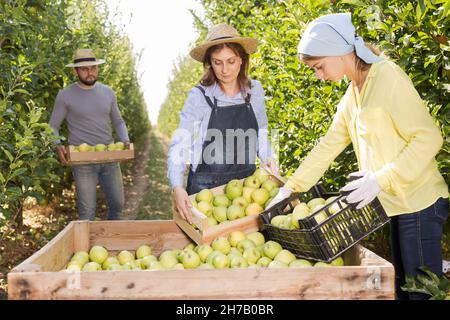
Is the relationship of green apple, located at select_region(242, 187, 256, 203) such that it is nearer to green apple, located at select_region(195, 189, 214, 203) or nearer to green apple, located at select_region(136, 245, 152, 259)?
green apple, located at select_region(195, 189, 214, 203)

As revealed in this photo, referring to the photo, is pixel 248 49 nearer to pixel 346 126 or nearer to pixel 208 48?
pixel 208 48

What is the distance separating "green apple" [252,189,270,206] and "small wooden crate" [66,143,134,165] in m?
2.58

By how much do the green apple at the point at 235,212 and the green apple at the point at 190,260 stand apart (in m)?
0.49

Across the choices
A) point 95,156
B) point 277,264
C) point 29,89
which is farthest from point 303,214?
point 29,89

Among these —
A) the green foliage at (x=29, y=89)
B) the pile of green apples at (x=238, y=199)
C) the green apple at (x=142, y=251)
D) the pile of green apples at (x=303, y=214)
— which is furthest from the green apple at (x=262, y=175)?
the green foliage at (x=29, y=89)

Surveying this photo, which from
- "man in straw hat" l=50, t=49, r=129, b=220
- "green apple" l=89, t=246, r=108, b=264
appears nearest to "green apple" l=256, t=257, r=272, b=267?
"green apple" l=89, t=246, r=108, b=264

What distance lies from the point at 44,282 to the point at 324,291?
1.15m

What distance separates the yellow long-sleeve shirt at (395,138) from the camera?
8.27ft

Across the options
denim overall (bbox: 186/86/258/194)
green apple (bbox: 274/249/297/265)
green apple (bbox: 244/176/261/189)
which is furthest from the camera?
denim overall (bbox: 186/86/258/194)

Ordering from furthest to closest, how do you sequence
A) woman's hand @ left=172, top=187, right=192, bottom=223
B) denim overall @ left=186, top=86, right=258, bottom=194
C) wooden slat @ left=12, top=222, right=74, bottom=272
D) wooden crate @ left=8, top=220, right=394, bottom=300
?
denim overall @ left=186, top=86, right=258, bottom=194
woman's hand @ left=172, top=187, right=192, bottom=223
wooden slat @ left=12, top=222, right=74, bottom=272
wooden crate @ left=8, top=220, right=394, bottom=300

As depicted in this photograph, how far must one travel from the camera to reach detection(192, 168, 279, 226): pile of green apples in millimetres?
3244

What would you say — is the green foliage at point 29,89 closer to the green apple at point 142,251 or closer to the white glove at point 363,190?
the green apple at point 142,251

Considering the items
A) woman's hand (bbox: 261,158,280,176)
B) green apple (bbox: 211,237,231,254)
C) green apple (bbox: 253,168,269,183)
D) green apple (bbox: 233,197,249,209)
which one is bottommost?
green apple (bbox: 211,237,231,254)
